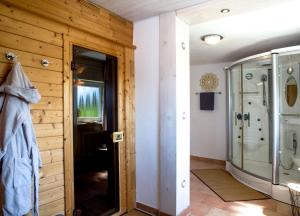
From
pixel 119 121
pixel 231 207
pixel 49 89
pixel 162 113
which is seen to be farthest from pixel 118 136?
pixel 231 207

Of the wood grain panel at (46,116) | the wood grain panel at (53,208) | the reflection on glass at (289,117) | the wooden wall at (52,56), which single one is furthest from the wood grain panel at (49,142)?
the reflection on glass at (289,117)

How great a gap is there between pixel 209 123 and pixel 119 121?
9.66ft

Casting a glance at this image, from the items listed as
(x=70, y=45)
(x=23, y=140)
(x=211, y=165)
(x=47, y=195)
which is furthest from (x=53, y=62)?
(x=211, y=165)

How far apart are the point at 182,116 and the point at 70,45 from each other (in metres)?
1.42

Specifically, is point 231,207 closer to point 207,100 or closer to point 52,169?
point 52,169

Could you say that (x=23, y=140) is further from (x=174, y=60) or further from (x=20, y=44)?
(x=174, y=60)

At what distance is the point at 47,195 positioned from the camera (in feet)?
5.86

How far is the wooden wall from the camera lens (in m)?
1.61

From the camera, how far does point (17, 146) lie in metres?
1.46

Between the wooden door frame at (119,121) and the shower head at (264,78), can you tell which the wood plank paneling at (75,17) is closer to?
the wooden door frame at (119,121)

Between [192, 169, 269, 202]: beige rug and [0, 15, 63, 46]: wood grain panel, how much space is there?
2934 mm

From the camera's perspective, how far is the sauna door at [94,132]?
211 centimetres

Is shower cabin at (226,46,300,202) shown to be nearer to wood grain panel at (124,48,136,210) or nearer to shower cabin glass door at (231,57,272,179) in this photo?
shower cabin glass door at (231,57,272,179)

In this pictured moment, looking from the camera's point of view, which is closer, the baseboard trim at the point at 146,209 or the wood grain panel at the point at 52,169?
the wood grain panel at the point at 52,169
